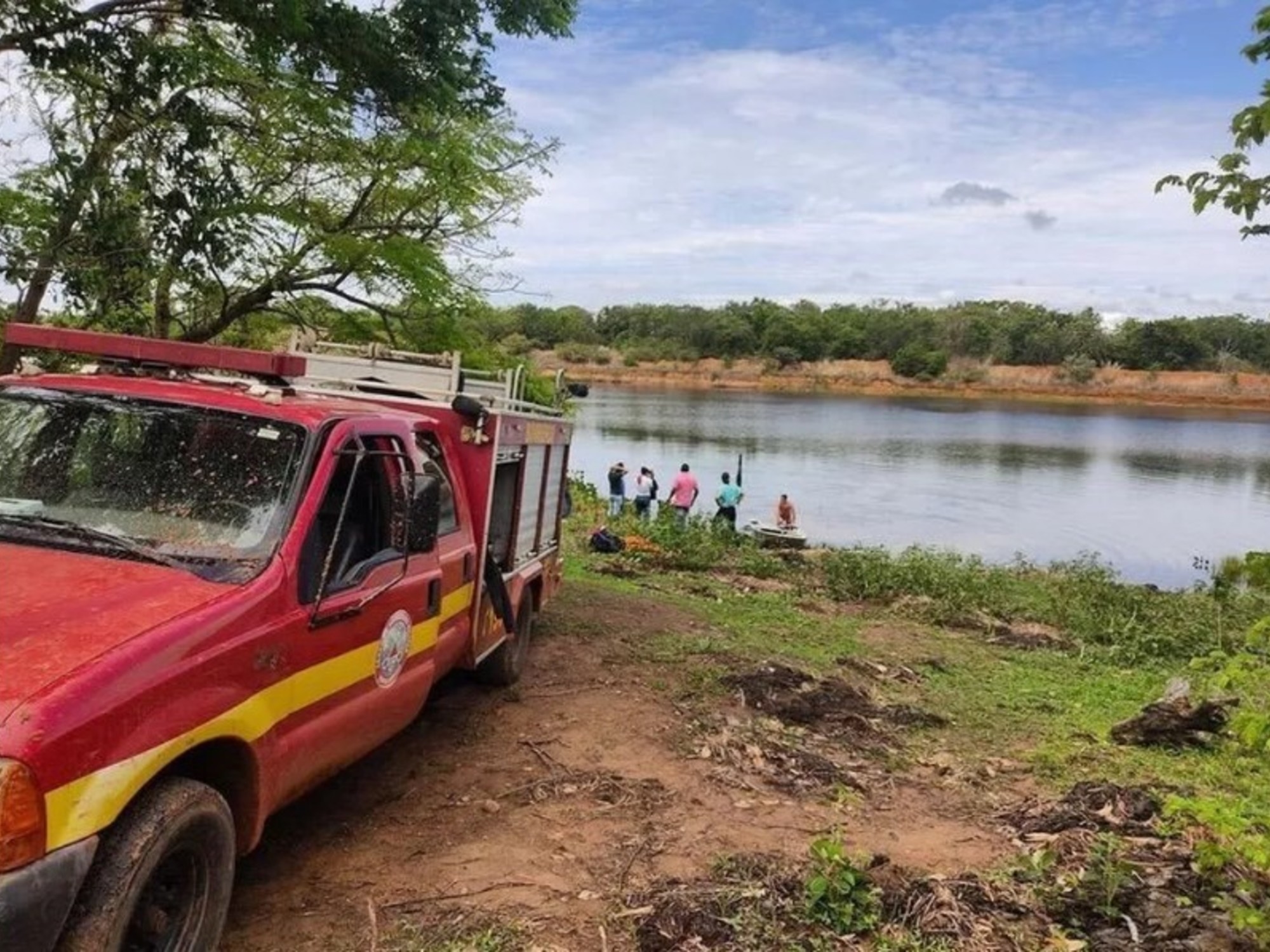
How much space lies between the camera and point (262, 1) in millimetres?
7402

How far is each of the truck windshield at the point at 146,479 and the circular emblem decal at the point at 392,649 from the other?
2.85ft

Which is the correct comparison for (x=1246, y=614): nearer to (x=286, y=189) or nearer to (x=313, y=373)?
(x=313, y=373)

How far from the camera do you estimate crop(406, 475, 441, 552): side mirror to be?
458cm

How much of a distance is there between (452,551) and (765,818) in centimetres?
209

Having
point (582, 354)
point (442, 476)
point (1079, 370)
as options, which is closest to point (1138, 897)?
point (442, 476)

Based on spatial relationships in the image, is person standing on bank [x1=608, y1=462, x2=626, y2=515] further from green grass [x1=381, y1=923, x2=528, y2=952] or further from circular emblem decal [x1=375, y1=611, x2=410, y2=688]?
green grass [x1=381, y1=923, x2=528, y2=952]

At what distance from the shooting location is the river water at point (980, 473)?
29938 mm

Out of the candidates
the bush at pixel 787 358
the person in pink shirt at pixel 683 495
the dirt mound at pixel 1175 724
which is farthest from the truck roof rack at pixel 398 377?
the bush at pixel 787 358

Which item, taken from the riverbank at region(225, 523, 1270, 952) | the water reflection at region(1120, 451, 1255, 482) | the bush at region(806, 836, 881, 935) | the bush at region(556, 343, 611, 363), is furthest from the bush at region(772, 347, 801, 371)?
the bush at region(806, 836, 881, 935)

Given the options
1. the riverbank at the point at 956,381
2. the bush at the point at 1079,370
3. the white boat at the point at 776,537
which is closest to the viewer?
the white boat at the point at 776,537

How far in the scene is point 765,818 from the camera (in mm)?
5402

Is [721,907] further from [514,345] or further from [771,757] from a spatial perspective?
[514,345]

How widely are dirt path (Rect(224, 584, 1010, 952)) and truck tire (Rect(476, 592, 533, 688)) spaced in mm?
120

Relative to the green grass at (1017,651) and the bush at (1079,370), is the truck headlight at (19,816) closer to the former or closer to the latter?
the green grass at (1017,651)
